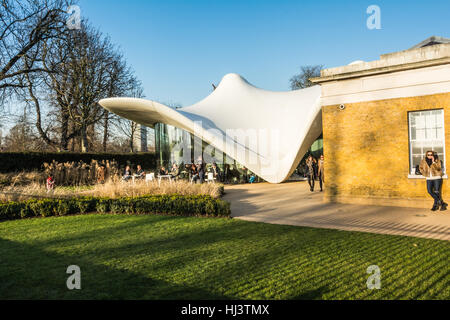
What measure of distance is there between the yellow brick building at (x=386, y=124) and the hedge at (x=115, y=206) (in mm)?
4439

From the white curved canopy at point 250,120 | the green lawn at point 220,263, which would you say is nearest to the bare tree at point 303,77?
the white curved canopy at point 250,120

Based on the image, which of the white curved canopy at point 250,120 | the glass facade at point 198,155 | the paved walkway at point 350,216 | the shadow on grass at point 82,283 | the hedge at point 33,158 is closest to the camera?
the shadow on grass at point 82,283

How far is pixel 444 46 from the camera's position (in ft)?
29.5

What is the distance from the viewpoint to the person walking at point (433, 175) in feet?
28.1

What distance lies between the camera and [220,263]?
4.65 m

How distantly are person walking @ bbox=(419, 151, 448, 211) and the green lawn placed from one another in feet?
11.7

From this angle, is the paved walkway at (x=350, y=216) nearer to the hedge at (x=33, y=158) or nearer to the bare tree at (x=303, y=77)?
the hedge at (x=33, y=158)

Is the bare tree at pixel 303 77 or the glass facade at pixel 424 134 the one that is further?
the bare tree at pixel 303 77

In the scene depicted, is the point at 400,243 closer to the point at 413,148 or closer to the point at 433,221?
the point at 433,221

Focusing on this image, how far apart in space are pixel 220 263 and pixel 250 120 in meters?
16.6

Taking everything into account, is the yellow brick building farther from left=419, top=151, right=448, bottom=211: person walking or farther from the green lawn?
the green lawn

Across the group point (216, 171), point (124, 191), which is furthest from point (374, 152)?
point (216, 171)

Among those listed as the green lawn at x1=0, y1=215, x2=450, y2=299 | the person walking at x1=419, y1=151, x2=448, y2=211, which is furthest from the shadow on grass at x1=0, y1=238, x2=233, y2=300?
the person walking at x1=419, y1=151, x2=448, y2=211
